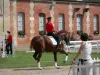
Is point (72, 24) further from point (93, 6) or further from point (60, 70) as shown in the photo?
point (60, 70)

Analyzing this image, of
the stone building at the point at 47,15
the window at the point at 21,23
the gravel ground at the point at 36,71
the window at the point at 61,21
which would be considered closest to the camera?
the gravel ground at the point at 36,71

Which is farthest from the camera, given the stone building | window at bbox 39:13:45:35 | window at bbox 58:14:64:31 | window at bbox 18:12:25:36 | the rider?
window at bbox 58:14:64:31

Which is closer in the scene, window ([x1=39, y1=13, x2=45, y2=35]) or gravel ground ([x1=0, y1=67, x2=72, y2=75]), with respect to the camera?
gravel ground ([x1=0, y1=67, x2=72, y2=75])

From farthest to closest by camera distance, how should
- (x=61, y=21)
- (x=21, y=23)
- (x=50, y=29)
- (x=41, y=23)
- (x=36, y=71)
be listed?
(x=61, y=21), (x=41, y=23), (x=21, y=23), (x=50, y=29), (x=36, y=71)

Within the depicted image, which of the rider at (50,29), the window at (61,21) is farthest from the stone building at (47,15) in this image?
the rider at (50,29)

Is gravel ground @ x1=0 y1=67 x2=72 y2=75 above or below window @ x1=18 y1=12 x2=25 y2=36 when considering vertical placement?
below

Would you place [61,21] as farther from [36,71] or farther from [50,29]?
[36,71]

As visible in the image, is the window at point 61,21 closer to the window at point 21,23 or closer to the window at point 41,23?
the window at point 41,23

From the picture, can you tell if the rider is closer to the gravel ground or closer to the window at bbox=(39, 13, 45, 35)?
the gravel ground

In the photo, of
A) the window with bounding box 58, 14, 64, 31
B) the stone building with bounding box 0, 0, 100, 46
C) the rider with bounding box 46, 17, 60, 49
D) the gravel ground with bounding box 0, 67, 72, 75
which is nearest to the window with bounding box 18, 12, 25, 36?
the stone building with bounding box 0, 0, 100, 46

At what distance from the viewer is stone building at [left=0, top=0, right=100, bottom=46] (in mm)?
46750

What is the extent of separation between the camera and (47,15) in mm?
49094

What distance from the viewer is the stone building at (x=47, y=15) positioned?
46750 millimetres

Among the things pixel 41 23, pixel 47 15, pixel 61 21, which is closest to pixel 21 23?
pixel 41 23
